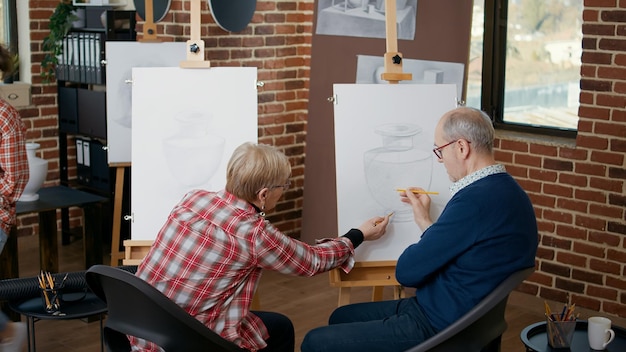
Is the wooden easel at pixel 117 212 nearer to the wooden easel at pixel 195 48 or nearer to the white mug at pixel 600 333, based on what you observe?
the wooden easel at pixel 195 48

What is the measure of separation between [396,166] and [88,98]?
279cm

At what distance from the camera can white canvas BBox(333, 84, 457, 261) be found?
3.52 meters

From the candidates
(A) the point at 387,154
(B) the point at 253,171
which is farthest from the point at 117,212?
(B) the point at 253,171

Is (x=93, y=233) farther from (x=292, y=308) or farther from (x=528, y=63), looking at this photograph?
(x=528, y=63)

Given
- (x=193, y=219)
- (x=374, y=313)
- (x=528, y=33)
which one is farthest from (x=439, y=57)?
(x=193, y=219)

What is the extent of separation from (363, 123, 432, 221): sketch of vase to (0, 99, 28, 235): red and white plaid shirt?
162cm

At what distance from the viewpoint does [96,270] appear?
8.42 feet

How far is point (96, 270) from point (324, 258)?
31.1 inches

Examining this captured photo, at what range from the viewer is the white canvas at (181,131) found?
3.77 metres

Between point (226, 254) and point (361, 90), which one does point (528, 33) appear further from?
point (226, 254)

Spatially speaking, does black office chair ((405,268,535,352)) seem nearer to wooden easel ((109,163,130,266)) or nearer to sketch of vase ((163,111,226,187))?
sketch of vase ((163,111,226,187))

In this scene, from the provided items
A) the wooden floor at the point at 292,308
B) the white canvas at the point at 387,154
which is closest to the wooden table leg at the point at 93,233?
the wooden floor at the point at 292,308

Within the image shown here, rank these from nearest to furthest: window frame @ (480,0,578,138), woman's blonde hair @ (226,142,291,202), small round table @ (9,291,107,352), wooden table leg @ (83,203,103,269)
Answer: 1. woman's blonde hair @ (226,142,291,202)
2. small round table @ (9,291,107,352)
3. wooden table leg @ (83,203,103,269)
4. window frame @ (480,0,578,138)

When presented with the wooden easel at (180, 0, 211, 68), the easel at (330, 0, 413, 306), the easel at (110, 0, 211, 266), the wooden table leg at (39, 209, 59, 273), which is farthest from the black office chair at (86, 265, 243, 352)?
the wooden table leg at (39, 209, 59, 273)
